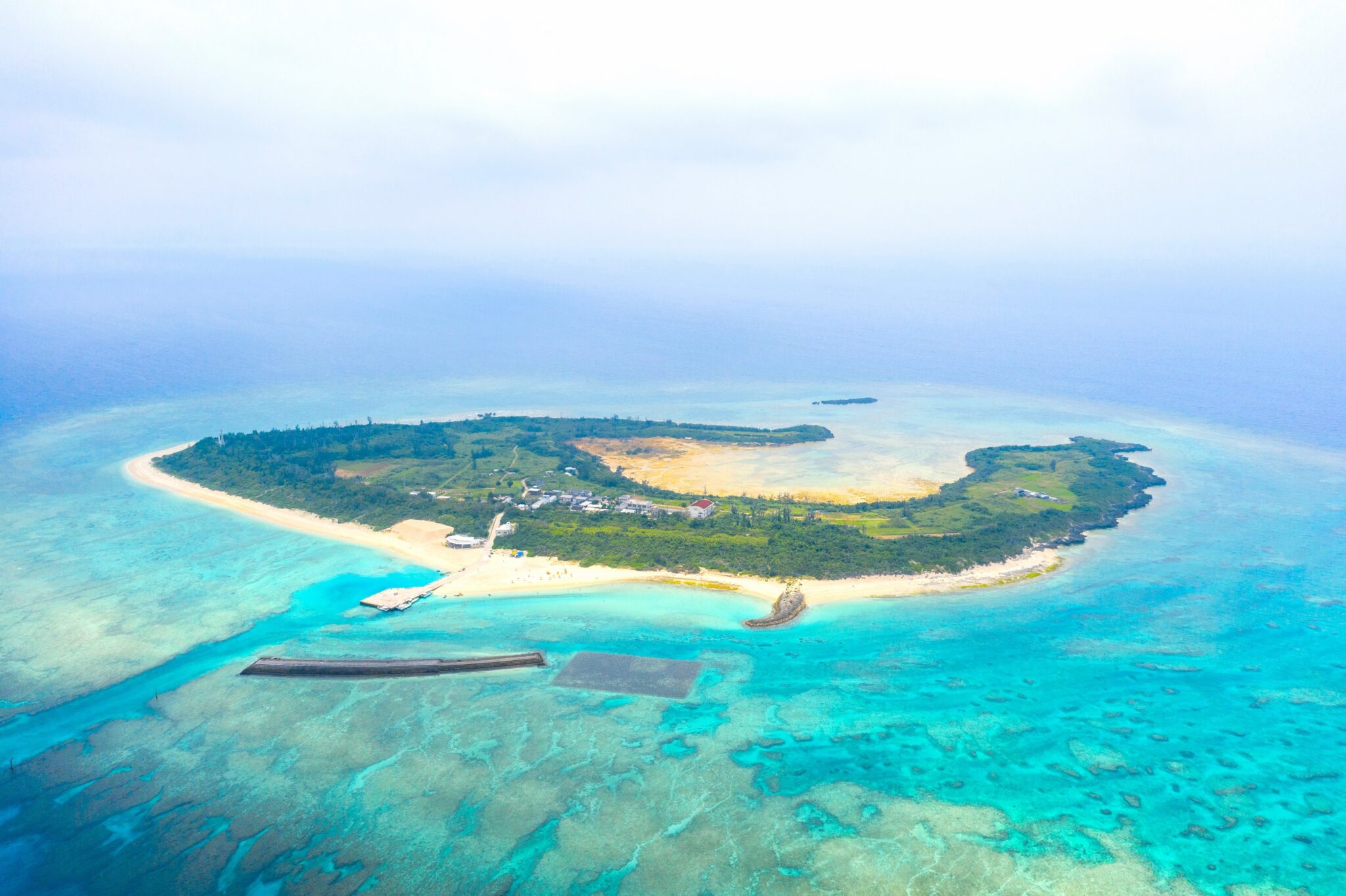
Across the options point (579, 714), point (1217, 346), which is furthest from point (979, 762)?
point (1217, 346)

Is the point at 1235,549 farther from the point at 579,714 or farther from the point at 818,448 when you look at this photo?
the point at 579,714

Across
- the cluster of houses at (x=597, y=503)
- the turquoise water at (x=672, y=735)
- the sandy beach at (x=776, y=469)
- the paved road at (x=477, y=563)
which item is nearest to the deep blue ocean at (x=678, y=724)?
the turquoise water at (x=672, y=735)

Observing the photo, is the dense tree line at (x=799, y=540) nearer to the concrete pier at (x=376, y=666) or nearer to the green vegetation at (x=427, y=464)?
the green vegetation at (x=427, y=464)

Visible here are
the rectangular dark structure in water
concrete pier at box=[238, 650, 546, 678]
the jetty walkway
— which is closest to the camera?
the rectangular dark structure in water

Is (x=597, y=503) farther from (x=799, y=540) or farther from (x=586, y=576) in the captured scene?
(x=799, y=540)

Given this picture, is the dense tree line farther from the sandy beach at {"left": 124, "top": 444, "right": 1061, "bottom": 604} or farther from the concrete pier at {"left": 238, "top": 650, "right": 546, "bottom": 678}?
the concrete pier at {"left": 238, "top": 650, "right": 546, "bottom": 678}

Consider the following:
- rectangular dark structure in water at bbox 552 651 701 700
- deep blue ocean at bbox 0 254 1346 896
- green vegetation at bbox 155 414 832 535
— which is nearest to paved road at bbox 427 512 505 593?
green vegetation at bbox 155 414 832 535
